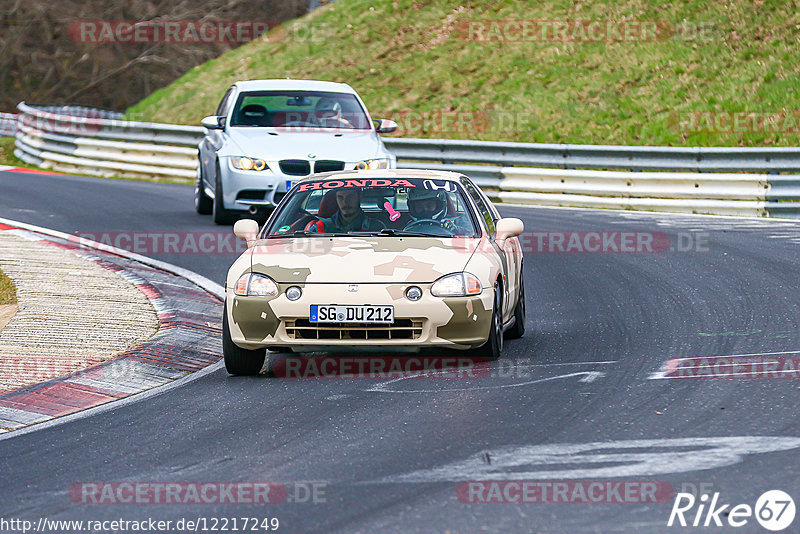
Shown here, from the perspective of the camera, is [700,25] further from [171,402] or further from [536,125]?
[171,402]

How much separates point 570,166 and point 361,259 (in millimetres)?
13979

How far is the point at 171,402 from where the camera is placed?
7832 mm

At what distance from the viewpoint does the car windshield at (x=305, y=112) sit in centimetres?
1703

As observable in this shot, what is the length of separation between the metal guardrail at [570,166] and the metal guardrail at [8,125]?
869 centimetres

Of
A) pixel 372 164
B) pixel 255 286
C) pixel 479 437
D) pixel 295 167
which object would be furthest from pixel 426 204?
pixel 295 167

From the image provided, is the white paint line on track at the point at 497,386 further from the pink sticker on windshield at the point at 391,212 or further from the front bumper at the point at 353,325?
the pink sticker on windshield at the point at 391,212

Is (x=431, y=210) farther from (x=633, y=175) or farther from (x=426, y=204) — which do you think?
(x=633, y=175)

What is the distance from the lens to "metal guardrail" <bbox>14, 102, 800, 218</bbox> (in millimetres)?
19531

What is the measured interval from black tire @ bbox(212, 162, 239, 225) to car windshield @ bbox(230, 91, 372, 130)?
1106 mm

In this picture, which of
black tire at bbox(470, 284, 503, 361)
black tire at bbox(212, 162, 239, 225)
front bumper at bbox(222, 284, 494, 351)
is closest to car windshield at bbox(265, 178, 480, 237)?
black tire at bbox(470, 284, 503, 361)

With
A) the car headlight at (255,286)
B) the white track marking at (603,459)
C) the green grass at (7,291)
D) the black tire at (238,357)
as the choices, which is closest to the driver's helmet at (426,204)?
the car headlight at (255,286)

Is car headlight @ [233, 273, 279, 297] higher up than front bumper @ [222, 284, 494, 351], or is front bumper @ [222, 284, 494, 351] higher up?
car headlight @ [233, 273, 279, 297]

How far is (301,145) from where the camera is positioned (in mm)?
16234

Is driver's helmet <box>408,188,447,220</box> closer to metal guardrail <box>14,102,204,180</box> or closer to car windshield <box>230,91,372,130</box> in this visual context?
car windshield <box>230,91,372,130</box>
